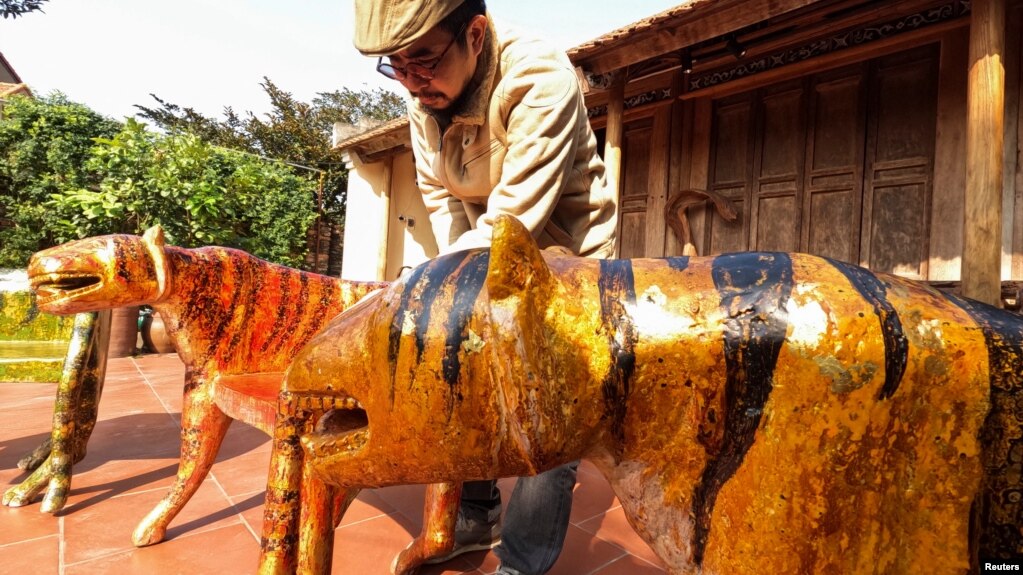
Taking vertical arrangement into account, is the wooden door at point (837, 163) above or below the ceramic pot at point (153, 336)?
above

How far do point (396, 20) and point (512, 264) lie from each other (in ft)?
2.28

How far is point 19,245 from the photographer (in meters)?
8.30

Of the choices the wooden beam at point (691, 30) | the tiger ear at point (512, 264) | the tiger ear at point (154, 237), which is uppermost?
the wooden beam at point (691, 30)

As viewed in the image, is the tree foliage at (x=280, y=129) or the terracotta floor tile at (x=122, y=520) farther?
the tree foliage at (x=280, y=129)

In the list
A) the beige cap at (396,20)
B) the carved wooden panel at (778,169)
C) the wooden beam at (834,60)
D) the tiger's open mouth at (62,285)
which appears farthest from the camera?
the carved wooden panel at (778,169)


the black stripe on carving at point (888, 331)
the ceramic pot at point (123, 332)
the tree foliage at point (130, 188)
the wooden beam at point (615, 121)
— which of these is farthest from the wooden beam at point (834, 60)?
the ceramic pot at point (123, 332)

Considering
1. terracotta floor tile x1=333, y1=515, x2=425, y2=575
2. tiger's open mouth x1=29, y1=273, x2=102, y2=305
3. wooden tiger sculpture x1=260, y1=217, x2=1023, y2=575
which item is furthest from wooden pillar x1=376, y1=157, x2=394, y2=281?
wooden tiger sculpture x1=260, y1=217, x2=1023, y2=575

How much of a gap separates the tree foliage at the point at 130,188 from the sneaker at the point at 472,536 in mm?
6220

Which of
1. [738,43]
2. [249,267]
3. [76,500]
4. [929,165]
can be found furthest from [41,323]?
[929,165]

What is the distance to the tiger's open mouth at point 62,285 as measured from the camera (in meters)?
1.39

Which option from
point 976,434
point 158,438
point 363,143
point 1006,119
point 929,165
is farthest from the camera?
point 363,143

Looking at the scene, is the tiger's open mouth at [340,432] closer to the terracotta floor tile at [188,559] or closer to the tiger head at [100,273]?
the tiger head at [100,273]

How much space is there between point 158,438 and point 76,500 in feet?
3.31

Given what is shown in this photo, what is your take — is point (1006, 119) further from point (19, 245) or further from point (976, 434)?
point (19, 245)
